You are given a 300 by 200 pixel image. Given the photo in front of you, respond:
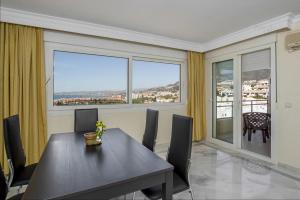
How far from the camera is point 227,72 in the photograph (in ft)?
14.3

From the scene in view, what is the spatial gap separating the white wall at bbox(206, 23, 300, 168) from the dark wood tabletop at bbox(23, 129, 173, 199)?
8.90 ft

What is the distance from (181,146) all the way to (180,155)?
92 millimetres

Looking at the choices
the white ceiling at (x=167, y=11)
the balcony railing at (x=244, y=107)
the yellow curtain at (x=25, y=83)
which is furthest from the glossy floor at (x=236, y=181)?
the white ceiling at (x=167, y=11)

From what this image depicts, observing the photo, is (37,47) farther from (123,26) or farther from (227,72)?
(227,72)

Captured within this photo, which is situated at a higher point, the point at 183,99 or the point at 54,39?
the point at 54,39

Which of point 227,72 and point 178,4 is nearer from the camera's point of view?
point 178,4

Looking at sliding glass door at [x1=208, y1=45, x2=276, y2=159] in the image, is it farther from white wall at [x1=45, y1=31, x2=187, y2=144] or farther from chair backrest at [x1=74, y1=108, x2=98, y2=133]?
chair backrest at [x1=74, y1=108, x2=98, y2=133]

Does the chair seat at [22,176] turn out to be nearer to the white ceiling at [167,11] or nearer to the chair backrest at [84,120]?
the chair backrest at [84,120]

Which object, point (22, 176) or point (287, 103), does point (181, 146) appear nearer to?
point (22, 176)

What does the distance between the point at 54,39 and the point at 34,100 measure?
111cm

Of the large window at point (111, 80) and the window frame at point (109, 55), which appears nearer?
the window frame at point (109, 55)

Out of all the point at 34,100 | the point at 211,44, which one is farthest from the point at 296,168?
the point at 34,100

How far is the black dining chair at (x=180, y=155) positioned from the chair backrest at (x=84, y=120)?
148 cm

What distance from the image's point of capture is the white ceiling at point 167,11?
2.61 meters
